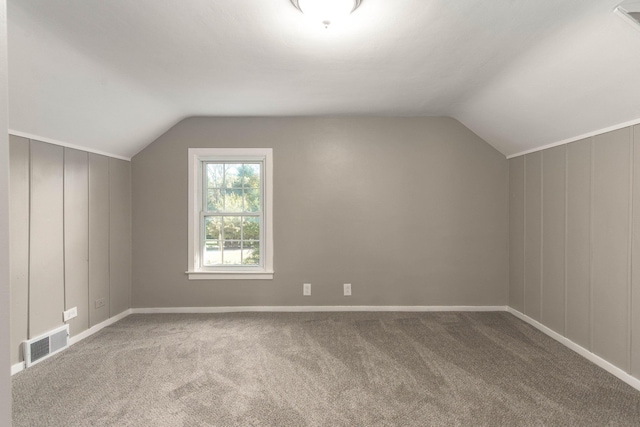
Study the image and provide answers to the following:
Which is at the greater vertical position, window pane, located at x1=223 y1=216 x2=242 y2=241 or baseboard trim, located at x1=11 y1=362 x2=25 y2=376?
window pane, located at x1=223 y1=216 x2=242 y2=241

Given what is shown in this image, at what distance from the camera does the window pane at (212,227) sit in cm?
414

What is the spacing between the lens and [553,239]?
10.6 feet

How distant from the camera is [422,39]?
7.29 ft

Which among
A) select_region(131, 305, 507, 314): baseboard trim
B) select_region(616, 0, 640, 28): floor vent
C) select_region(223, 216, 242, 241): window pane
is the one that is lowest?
select_region(131, 305, 507, 314): baseboard trim

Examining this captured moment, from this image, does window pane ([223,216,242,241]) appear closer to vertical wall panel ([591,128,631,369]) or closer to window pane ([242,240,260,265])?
window pane ([242,240,260,265])

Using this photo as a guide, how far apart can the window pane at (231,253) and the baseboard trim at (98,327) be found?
1263 millimetres

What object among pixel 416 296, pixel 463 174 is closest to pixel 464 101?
pixel 463 174

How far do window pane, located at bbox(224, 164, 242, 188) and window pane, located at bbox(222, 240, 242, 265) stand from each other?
2.35 ft

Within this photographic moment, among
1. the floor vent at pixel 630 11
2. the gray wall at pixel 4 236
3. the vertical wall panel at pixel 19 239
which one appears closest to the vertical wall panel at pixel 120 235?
the vertical wall panel at pixel 19 239

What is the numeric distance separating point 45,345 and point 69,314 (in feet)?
1.11

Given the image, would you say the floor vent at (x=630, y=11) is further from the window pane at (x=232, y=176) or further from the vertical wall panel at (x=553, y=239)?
the window pane at (x=232, y=176)

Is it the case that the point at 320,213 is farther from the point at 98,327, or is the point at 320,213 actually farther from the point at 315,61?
the point at 98,327

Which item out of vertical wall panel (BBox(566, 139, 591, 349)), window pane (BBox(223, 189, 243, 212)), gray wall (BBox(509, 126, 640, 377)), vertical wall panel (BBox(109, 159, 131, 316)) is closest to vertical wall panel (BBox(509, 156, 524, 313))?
gray wall (BBox(509, 126, 640, 377))

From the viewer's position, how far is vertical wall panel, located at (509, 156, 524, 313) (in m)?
3.74
